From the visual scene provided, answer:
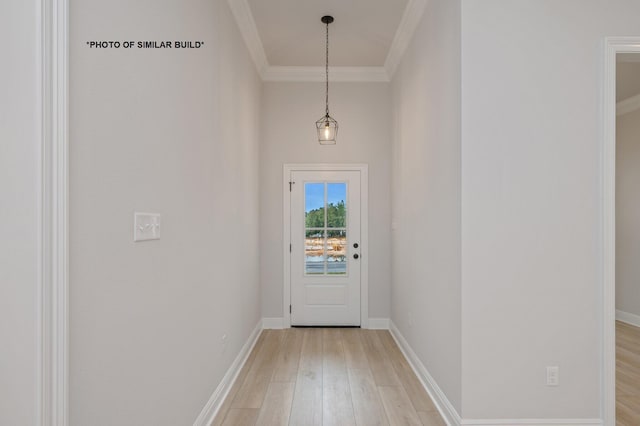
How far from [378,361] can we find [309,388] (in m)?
0.86

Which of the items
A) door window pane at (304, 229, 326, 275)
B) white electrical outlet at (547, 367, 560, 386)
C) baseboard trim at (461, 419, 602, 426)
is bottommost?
baseboard trim at (461, 419, 602, 426)

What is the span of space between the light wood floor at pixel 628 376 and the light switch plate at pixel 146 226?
286cm

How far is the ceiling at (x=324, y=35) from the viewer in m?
3.40

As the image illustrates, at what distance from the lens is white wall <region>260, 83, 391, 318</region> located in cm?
480

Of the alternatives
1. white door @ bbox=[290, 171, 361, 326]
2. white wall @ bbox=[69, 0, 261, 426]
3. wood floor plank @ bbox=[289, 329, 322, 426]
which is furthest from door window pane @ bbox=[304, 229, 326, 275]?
white wall @ bbox=[69, 0, 261, 426]

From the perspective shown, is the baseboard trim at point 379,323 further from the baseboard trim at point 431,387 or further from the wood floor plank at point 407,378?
the baseboard trim at point 431,387

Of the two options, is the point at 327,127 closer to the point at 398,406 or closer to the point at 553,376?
the point at 398,406

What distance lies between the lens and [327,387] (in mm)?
3039

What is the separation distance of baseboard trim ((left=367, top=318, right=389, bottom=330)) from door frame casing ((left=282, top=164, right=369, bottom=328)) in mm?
48

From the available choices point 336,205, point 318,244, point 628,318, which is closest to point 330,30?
point 336,205
